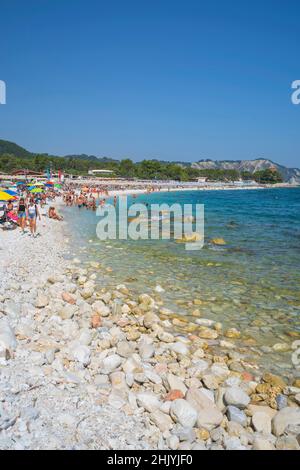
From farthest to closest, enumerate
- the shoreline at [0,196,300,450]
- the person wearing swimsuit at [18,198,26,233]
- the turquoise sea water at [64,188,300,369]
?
the person wearing swimsuit at [18,198,26,233], the turquoise sea water at [64,188,300,369], the shoreline at [0,196,300,450]

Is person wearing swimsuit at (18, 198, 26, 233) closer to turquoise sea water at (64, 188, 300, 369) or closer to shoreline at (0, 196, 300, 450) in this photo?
turquoise sea water at (64, 188, 300, 369)

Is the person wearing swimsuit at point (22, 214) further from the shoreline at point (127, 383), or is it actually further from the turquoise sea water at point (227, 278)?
the shoreline at point (127, 383)

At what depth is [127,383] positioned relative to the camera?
5031 mm

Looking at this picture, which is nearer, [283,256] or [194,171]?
[283,256]

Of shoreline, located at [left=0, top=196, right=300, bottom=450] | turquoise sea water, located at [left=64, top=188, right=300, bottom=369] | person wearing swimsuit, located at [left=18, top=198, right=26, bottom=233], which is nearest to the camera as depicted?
shoreline, located at [left=0, top=196, right=300, bottom=450]

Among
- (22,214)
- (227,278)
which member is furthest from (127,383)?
(22,214)

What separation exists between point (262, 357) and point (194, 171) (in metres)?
177

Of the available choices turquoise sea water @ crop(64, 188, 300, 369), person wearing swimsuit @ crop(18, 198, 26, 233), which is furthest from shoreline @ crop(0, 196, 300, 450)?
person wearing swimsuit @ crop(18, 198, 26, 233)

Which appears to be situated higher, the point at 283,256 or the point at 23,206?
the point at 23,206

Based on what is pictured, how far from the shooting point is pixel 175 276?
38.2 feet

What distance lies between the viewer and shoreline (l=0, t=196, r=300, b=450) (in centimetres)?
392

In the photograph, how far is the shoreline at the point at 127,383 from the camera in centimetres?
392
